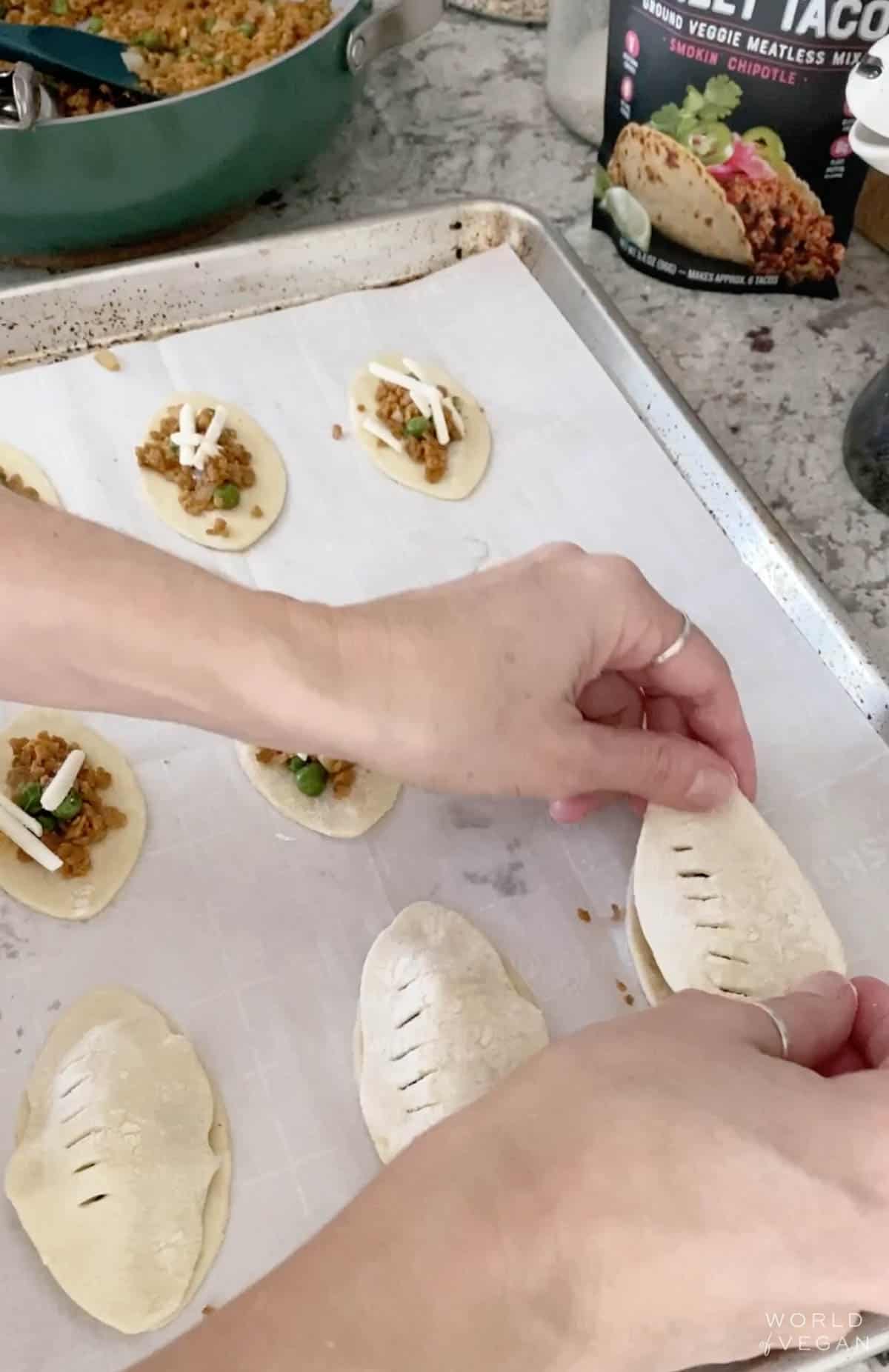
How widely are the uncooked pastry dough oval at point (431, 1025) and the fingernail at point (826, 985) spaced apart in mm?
246

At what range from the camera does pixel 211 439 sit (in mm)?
1354

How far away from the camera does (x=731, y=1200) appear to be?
625mm

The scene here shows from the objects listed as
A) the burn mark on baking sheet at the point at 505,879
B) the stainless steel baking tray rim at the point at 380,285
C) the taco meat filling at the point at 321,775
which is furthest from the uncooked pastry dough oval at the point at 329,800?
the stainless steel baking tray rim at the point at 380,285

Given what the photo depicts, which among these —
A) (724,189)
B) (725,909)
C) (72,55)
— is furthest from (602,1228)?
(72,55)

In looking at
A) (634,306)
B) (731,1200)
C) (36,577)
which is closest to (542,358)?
(634,306)

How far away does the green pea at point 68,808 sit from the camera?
1.11 metres

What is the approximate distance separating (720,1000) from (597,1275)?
0.70 ft

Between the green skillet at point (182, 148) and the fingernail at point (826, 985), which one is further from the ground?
the green skillet at point (182, 148)

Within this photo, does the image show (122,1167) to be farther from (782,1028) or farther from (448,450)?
(448,450)

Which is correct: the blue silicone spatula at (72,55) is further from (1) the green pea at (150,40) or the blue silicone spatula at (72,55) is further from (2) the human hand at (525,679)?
(2) the human hand at (525,679)

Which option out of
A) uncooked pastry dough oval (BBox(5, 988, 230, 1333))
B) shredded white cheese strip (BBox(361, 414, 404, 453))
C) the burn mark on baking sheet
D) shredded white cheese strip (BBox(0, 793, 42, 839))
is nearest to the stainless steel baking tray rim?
shredded white cheese strip (BBox(361, 414, 404, 453))

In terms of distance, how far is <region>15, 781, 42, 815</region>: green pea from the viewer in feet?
3.68

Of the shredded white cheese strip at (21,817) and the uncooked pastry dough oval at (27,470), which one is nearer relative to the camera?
the shredded white cheese strip at (21,817)

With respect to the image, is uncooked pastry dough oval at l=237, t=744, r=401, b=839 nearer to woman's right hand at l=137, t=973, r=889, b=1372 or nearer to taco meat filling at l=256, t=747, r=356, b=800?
taco meat filling at l=256, t=747, r=356, b=800
